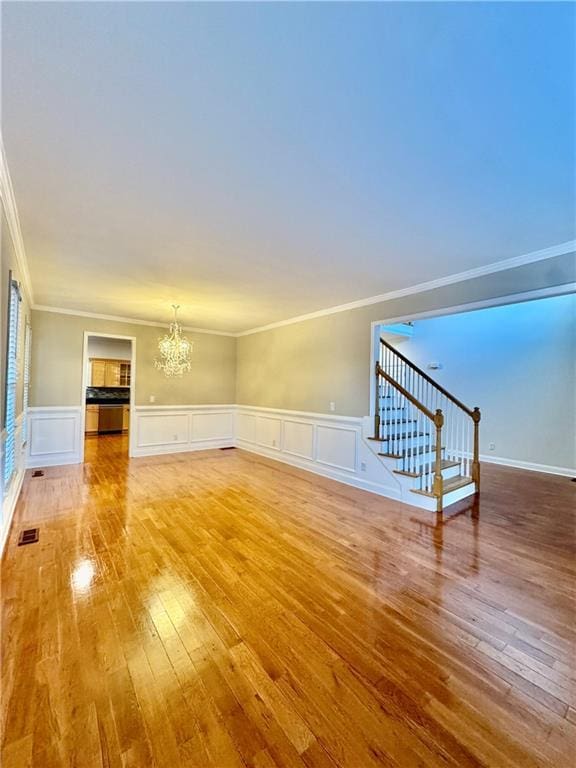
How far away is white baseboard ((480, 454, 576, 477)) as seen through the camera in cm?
526

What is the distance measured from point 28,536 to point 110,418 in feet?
22.1

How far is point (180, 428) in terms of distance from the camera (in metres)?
6.75

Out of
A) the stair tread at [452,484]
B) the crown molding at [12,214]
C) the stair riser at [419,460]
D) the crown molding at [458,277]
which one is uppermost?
the crown molding at [12,214]

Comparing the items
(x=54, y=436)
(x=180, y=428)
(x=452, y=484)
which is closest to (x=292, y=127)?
(x=452, y=484)

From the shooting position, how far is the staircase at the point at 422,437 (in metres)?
3.87

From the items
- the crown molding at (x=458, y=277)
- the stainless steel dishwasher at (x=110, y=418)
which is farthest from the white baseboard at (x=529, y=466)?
the stainless steel dishwasher at (x=110, y=418)

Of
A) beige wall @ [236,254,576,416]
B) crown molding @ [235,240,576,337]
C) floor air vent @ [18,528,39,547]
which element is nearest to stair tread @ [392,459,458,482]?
beige wall @ [236,254,576,416]

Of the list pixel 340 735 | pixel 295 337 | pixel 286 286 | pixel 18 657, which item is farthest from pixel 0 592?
pixel 295 337

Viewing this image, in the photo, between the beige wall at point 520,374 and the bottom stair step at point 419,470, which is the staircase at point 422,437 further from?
the beige wall at point 520,374

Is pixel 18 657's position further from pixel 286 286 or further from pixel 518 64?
pixel 286 286

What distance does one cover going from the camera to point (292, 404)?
5887 mm

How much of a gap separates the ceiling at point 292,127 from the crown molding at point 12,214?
0.06 m

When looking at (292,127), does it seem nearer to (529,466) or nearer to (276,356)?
(276,356)

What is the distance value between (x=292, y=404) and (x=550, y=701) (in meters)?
4.71
